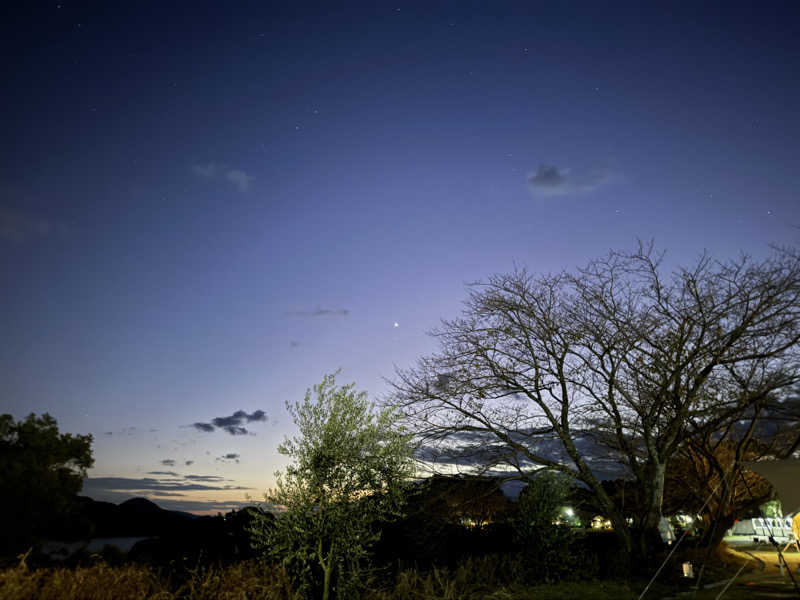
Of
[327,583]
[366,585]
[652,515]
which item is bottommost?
[366,585]

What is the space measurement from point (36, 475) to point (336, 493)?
80.5 feet

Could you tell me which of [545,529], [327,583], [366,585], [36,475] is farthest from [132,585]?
[36,475]

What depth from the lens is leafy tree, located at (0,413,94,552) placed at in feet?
84.8

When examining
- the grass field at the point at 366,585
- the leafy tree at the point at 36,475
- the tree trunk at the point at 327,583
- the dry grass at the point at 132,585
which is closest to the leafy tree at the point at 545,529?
the grass field at the point at 366,585

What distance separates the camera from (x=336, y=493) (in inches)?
435

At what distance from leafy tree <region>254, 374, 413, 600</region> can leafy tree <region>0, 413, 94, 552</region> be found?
22556 millimetres

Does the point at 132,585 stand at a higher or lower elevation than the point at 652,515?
lower

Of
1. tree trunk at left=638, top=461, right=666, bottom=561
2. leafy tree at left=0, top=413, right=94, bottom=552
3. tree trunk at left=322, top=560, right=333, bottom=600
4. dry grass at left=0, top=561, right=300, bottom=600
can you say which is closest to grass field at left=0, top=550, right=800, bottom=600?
dry grass at left=0, top=561, right=300, bottom=600

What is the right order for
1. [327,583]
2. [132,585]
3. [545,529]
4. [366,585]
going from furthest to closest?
[545,529] → [366,585] → [327,583] → [132,585]

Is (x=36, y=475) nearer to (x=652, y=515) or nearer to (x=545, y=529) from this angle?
(x=545, y=529)

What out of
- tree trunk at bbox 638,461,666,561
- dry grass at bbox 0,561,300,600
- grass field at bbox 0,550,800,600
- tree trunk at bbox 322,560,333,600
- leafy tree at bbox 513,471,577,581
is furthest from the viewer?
tree trunk at bbox 638,461,666,561

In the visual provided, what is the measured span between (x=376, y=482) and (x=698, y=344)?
10.9 metres

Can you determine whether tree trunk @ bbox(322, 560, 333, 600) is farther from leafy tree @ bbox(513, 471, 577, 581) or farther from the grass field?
leafy tree @ bbox(513, 471, 577, 581)

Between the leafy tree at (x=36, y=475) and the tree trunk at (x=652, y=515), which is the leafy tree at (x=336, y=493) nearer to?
the tree trunk at (x=652, y=515)
